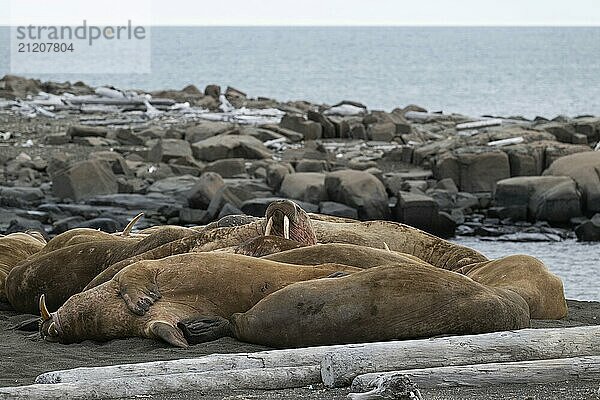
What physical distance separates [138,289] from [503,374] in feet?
9.40

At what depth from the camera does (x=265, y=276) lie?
301 inches

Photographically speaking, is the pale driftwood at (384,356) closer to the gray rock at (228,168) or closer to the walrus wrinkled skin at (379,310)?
the walrus wrinkled skin at (379,310)

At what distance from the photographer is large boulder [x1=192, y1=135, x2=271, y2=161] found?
31.4m

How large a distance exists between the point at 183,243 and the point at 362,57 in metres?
161

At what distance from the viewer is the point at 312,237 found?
9312 millimetres

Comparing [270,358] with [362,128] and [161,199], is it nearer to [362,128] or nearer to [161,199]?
[161,199]

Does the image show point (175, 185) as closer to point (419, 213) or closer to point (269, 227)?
point (419, 213)

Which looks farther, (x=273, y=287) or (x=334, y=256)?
(x=334, y=256)

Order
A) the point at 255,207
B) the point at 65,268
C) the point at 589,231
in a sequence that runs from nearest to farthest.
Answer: the point at 65,268, the point at 589,231, the point at 255,207

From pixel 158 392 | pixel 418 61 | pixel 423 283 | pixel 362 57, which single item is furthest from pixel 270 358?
pixel 362 57

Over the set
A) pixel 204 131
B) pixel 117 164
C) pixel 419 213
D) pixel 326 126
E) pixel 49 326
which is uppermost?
pixel 49 326

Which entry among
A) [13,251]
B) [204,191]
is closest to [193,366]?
[13,251]

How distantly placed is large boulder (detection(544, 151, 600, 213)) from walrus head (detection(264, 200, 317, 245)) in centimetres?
1678

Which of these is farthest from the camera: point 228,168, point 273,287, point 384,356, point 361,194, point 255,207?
point 228,168
